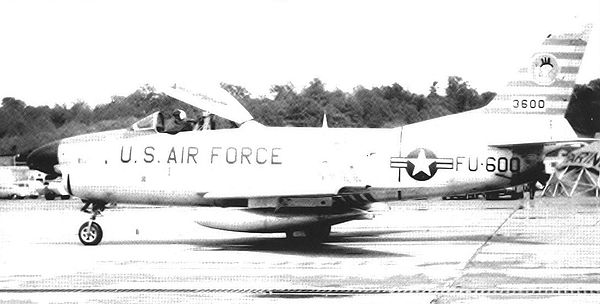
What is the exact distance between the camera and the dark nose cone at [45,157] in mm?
16688

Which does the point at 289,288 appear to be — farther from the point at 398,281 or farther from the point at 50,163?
the point at 50,163

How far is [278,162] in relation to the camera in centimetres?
1638

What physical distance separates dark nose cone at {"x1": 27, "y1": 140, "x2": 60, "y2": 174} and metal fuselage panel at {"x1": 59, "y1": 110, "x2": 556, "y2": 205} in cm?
16

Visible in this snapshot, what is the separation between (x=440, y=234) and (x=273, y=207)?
14.9ft

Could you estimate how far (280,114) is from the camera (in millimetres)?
27078

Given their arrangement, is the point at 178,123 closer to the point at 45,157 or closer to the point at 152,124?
the point at 152,124

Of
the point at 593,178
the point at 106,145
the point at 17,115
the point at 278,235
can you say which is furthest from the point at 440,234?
the point at 593,178

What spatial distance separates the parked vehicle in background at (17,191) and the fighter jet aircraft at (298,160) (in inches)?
1227

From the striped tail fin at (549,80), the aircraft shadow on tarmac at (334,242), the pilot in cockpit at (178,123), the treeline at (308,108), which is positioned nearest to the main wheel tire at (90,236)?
the aircraft shadow on tarmac at (334,242)

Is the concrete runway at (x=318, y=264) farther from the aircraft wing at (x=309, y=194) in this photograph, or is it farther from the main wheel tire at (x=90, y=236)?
the aircraft wing at (x=309, y=194)

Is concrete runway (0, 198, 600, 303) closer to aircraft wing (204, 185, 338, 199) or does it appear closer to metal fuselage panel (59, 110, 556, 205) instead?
aircraft wing (204, 185, 338, 199)

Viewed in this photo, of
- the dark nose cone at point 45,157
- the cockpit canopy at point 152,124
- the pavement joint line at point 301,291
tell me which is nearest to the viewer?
the pavement joint line at point 301,291

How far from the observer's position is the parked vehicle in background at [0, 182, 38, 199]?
4666 centimetres

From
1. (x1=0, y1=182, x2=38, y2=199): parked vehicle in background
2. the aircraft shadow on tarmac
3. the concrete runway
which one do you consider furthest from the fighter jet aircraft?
(x1=0, y1=182, x2=38, y2=199): parked vehicle in background
